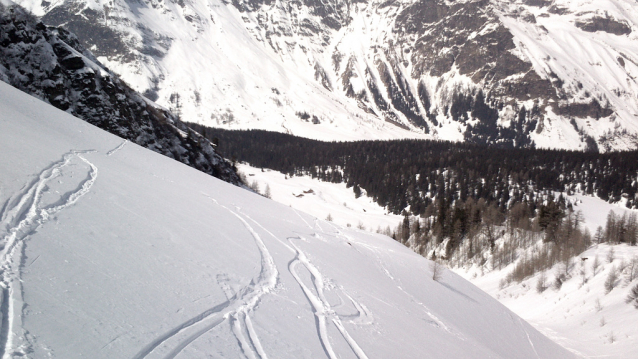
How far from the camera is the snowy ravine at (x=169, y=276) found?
5.45 m

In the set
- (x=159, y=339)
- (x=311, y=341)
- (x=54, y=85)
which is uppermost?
(x=54, y=85)

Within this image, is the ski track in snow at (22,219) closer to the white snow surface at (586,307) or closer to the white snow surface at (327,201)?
the white snow surface at (586,307)

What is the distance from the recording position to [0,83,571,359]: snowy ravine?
5.45m

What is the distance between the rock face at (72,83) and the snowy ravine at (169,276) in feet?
42.6

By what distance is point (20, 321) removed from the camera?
186 inches

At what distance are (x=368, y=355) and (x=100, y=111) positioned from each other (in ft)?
105

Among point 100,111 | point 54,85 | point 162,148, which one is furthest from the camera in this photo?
point 162,148

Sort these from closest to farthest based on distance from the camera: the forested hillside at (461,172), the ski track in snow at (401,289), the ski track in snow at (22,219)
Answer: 1. the ski track in snow at (22,219)
2. the ski track in snow at (401,289)
3. the forested hillside at (461,172)

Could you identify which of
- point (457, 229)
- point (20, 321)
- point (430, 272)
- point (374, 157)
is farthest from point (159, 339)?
point (374, 157)

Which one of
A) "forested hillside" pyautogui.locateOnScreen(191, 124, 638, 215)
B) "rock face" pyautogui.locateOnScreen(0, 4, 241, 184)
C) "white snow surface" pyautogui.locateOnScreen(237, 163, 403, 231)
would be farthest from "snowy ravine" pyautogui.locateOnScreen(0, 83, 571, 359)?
"forested hillside" pyautogui.locateOnScreen(191, 124, 638, 215)

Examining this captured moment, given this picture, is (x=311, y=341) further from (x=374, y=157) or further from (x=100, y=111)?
(x=374, y=157)

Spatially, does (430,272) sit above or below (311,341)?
below

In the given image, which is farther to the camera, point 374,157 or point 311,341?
point 374,157

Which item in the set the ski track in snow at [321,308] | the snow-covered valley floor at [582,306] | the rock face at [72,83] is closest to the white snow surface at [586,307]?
the snow-covered valley floor at [582,306]
